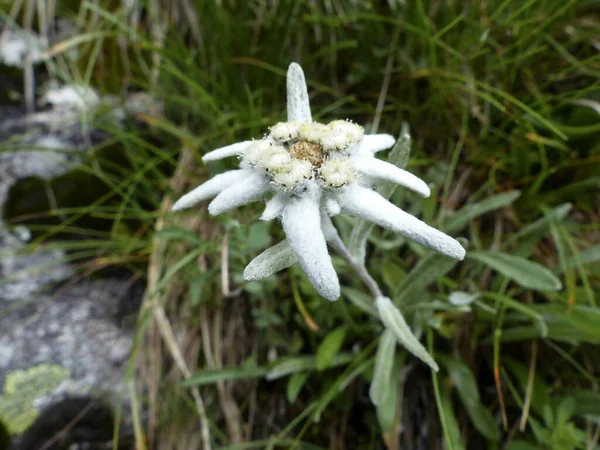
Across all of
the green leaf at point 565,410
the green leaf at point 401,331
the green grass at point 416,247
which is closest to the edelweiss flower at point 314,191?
the green leaf at point 401,331

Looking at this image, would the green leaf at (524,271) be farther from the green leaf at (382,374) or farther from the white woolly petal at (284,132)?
the white woolly petal at (284,132)

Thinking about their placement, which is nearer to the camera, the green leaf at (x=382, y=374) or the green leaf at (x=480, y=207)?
the green leaf at (x=382, y=374)

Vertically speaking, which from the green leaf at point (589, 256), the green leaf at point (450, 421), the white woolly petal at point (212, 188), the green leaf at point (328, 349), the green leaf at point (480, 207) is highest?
the white woolly petal at point (212, 188)

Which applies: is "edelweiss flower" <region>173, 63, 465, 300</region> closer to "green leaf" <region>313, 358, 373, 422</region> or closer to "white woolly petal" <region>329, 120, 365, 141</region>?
"white woolly petal" <region>329, 120, 365, 141</region>

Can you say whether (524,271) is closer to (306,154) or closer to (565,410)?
(565,410)

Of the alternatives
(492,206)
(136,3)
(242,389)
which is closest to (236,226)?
(242,389)

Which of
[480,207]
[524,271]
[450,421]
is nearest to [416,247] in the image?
[480,207]

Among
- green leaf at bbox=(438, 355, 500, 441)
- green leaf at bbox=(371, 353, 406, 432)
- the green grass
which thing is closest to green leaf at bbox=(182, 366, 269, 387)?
the green grass
